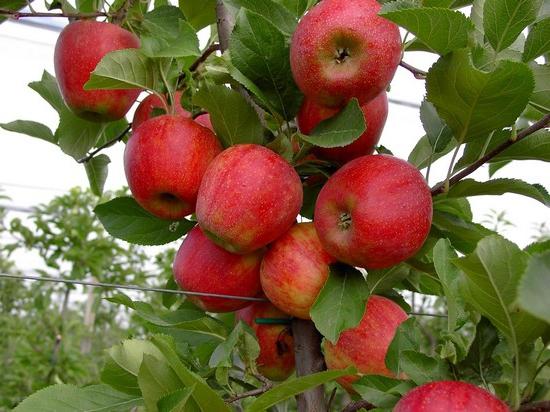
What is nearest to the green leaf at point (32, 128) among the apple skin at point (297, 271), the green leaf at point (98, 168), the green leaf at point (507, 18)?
the green leaf at point (98, 168)

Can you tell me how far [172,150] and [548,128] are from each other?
1.54ft

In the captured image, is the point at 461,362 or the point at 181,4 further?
the point at 181,4

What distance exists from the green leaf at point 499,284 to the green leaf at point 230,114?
361 millimetres

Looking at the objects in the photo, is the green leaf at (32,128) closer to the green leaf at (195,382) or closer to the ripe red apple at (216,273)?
the ripe red apple at (216,273)

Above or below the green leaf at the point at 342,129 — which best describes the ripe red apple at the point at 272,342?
below

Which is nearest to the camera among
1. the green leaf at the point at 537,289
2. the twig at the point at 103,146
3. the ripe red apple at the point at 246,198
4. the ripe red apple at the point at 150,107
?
the green leaf at the point at 537,289

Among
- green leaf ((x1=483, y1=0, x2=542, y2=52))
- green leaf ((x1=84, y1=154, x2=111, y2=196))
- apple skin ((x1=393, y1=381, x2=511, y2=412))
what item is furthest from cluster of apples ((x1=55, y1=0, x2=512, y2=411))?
green leaf ((x1=84, y1=154, x2=111, y2=196))

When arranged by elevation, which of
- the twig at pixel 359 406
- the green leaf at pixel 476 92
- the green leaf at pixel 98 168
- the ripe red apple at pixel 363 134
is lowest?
the twig at pixel 359 406

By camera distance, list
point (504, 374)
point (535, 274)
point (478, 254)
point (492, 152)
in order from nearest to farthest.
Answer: point (535, 274) → point (478, 254) → point (504, 374) → point (492, 152)

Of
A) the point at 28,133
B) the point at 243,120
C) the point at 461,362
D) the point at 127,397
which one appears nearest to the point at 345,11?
the point at 243,120

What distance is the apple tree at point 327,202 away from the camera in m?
0.73

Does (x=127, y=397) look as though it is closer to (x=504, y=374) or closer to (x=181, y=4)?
(x=504, y=374)

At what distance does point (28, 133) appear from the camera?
1.33 meters

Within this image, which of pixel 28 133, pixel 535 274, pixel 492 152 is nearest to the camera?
pixel 535 274
